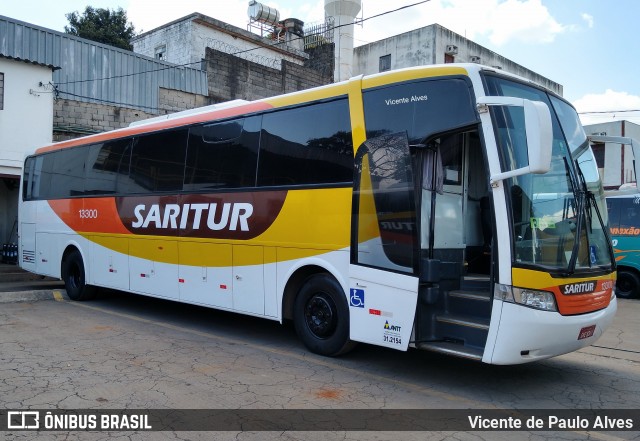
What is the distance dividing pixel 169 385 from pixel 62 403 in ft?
3.40

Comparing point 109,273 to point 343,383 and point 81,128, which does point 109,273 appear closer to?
point 343,383

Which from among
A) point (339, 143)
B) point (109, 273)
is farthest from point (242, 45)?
point (339, 143)

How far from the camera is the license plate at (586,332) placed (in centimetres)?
550

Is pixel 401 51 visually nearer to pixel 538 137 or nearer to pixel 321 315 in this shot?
pixel 321 315

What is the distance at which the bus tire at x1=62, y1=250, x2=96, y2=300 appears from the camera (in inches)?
450

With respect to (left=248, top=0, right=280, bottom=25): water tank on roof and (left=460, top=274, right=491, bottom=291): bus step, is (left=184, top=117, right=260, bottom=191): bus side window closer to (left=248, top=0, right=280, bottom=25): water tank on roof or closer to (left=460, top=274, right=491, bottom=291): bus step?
(left=460, top=274, right=491, bottom=291): bus step

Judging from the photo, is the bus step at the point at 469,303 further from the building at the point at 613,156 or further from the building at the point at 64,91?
the building at the point at 613,156

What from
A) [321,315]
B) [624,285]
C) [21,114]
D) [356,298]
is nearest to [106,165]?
[321,315]

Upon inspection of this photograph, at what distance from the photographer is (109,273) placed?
10.6 meters

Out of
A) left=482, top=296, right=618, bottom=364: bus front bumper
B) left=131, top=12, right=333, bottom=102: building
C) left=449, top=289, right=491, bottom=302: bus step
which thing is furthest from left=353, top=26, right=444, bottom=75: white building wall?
left=482, top=296, right=618, bottom=364: bus front bumper

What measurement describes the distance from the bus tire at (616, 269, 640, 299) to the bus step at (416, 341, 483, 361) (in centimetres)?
1001

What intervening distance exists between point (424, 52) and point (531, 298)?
26.7 m

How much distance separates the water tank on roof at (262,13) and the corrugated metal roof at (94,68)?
10788 mm

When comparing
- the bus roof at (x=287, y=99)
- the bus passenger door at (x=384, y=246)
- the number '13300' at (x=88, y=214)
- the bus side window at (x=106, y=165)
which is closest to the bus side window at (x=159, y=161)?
the bus roof at (x=287, y=99)
